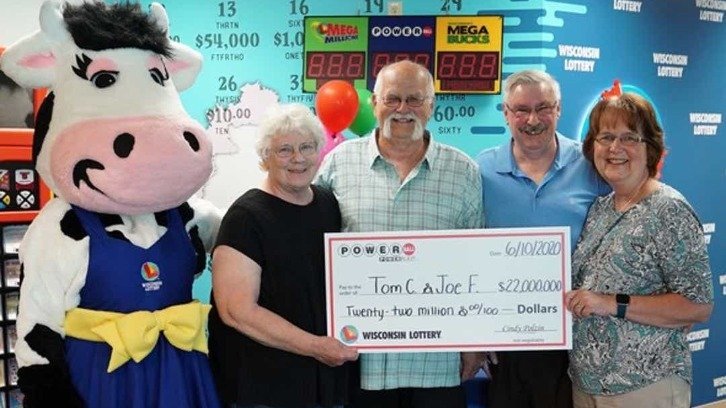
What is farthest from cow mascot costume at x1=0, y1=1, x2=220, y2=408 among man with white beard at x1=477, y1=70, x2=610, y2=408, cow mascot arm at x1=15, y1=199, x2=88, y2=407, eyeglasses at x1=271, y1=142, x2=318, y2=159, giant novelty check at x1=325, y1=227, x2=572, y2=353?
man with white beard at x1=477, y1=70, x2=610, y2=408

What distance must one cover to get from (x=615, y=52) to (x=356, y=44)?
1.53m

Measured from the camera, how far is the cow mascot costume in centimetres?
188

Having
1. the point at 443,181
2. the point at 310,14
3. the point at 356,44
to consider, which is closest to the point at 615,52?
the point at 356,44

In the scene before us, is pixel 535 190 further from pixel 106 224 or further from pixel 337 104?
pixel 337 104

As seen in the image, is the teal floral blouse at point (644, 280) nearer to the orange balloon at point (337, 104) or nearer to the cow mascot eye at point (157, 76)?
the cow mascot eye at point (157, 76)

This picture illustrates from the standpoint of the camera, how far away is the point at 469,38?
13.3 feet

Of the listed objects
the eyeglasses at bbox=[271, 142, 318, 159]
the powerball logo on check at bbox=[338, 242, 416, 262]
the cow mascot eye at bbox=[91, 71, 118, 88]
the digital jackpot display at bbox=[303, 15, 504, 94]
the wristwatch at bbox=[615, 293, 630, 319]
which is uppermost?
the digital jackpot display at bbox=[303, 15, 504, 94]

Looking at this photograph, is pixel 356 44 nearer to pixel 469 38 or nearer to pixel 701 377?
pixel 469 38

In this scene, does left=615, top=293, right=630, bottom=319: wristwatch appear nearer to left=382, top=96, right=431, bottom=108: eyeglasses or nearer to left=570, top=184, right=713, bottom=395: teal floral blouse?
left=570, top=184, right=713, bottom=395: teal floral blouse

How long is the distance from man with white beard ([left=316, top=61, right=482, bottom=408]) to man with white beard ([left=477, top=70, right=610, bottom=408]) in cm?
9

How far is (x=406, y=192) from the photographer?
2326mm

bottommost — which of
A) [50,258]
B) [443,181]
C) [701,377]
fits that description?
[701,377]

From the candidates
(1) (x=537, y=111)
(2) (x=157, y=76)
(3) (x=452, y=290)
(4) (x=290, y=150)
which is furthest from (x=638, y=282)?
(2) (x=157, y=76)

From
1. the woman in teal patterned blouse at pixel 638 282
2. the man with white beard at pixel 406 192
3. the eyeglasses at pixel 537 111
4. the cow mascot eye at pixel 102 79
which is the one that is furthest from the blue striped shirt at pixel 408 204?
the cow mascot eye at pixel 102 79
